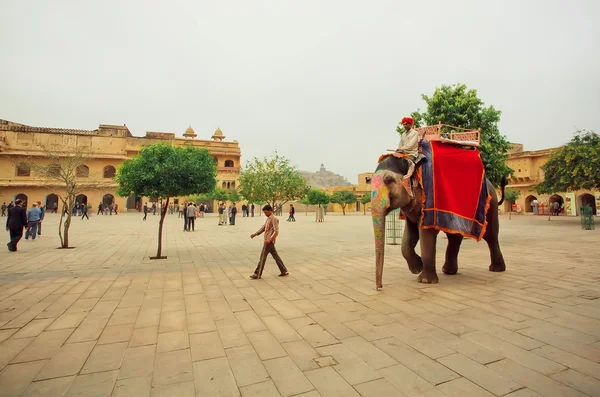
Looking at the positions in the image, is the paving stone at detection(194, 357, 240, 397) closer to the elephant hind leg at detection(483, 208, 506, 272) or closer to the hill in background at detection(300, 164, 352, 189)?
the elephant hind leg at detection(483, 208, 506, 272)

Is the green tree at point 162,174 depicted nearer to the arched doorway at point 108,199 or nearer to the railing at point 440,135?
the railing at point 440,135

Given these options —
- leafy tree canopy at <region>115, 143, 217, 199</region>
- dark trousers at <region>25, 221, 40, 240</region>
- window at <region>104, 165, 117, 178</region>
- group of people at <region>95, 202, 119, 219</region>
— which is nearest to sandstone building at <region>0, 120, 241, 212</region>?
window at <region>104, 165, 117, 178</region>

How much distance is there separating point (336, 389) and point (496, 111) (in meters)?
15.1

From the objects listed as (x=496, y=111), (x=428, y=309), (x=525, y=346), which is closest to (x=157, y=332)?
(x=428, y=309)

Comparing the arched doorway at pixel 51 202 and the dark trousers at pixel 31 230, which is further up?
the arched doorway at pixel 51 202

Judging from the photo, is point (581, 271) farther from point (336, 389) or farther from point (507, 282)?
point (336, 389)

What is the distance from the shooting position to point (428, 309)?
4293 millimetres

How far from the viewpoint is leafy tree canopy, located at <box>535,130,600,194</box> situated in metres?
19.7

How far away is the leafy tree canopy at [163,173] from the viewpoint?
9.13 m

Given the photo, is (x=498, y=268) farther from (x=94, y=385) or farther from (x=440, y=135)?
(x=94, y=385)

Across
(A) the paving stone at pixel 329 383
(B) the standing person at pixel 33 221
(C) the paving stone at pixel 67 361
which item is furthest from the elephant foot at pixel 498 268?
(B) the standing person at pixel 33 221

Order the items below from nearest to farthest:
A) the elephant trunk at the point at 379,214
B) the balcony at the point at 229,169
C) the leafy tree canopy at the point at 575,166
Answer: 1. the elephant trunk at the point at 379,214
2. the leafy tree canopy at the point at 575,166
3. the balcony at the point at 229,169

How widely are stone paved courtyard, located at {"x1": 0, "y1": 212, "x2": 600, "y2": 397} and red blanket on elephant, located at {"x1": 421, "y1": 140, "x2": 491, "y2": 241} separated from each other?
3.55ft

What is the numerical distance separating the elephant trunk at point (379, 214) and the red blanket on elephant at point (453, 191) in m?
0.90
